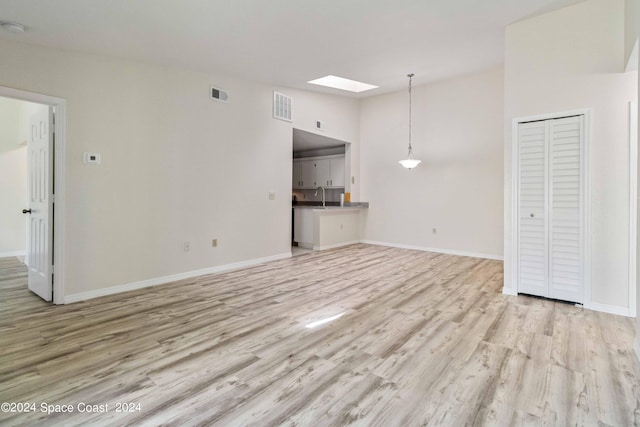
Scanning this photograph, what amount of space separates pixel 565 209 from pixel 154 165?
4.92 m

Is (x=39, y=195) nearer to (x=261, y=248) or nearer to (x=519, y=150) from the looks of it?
(x=261, y=248)

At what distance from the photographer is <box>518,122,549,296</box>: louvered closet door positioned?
3.68 m

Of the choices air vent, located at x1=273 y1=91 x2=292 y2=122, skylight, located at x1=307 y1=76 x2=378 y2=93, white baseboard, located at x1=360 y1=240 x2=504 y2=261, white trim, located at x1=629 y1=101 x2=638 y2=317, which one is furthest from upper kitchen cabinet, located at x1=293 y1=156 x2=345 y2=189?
white trim, located at x1=629 y1=101 x2=638 y2=317

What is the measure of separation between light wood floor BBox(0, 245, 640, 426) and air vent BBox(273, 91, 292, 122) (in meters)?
3.18

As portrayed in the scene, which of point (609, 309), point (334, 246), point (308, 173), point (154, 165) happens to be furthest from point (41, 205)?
point (609, 309)

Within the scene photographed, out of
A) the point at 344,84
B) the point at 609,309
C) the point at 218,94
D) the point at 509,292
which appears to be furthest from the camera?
the point at 344,84

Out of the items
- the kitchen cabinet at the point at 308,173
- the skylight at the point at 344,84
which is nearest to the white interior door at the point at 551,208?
the skylight at the point at 344,84

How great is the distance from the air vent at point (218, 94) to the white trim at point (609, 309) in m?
5.29

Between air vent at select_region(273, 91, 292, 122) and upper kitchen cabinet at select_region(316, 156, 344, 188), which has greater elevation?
air vent at select_region(273, 91, 292, 122)

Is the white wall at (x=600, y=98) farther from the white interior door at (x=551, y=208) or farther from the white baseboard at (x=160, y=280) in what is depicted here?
the white baseboard at (x=160, y=280)

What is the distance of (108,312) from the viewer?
3236 mm

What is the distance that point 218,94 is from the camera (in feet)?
15.7

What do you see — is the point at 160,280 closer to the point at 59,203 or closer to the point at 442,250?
the point at 59,203

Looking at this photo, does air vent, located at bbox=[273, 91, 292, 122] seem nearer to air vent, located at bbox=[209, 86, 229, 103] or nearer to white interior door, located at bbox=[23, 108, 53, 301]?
air vent, located at bbox=[209, 86, 229, 103]
